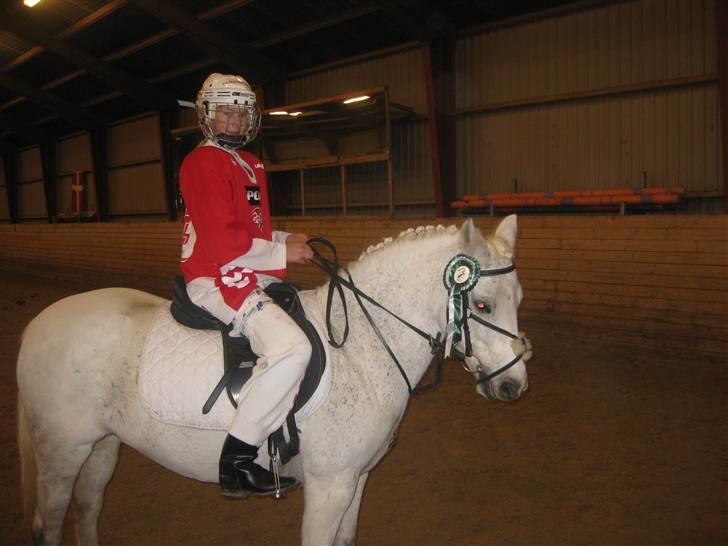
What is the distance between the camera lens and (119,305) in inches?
112

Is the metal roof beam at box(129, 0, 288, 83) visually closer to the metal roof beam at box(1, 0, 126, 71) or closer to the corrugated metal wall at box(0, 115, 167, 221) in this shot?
the metal roof beam at box(1, 0, 126, 71)

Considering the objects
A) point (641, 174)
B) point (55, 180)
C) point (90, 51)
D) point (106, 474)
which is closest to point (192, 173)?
point (106, 474)

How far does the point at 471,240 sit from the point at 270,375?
101 cm

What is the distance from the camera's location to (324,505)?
7.56ft

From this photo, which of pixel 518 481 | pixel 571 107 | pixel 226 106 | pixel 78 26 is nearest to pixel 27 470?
pixel 226 106

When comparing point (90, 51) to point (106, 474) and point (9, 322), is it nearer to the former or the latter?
point (9, 322)

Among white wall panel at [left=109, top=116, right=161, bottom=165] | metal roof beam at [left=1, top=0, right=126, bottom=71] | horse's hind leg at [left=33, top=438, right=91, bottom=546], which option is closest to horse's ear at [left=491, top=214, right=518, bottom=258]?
horse's hind leg at [left=33, top=438, right=91, bottom=546]

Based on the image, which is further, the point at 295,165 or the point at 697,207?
the point at 295,165

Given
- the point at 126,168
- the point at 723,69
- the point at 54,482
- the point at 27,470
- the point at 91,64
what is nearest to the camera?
the point at 54,482

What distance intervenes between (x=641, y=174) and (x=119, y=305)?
30.7ft

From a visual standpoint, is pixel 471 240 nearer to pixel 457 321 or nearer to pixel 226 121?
pixel 457 321

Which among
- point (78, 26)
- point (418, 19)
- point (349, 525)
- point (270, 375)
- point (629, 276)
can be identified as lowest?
point (349, 525)

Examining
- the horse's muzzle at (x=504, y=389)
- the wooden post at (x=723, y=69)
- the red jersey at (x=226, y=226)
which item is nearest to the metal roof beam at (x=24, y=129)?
the wooden post at (x=723, y=69)

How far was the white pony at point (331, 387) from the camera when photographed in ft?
7.66
